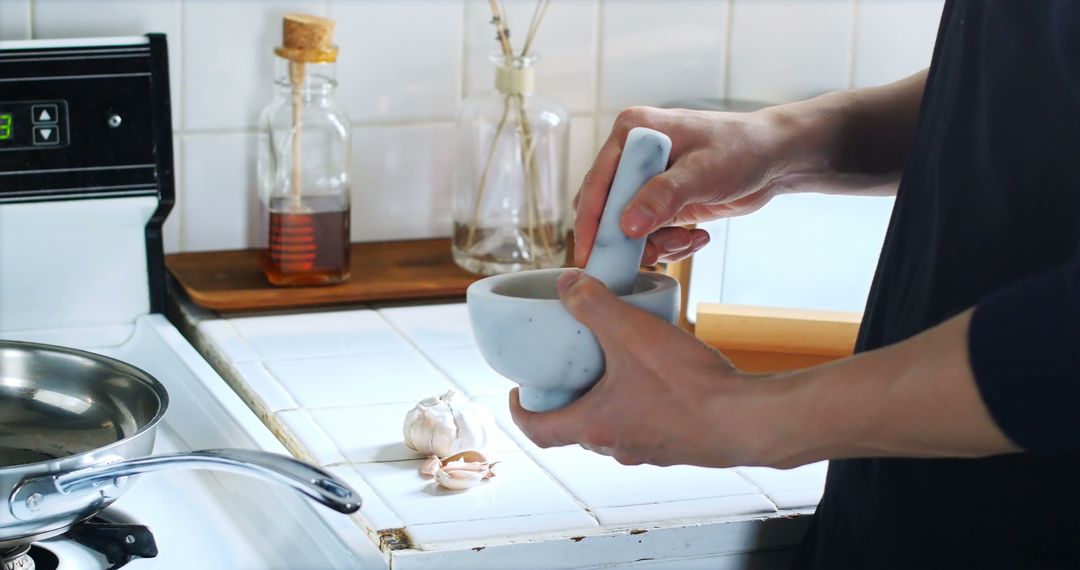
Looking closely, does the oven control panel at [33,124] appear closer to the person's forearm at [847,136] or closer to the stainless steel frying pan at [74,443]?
the stainless steel frying pan at [74,443]

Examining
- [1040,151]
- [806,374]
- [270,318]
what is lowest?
[270,318]


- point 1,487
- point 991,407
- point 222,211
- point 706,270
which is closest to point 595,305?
point 991,407

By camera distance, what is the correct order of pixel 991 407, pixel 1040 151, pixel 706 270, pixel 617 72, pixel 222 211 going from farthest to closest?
pixel 617 72 → pixel 222 211 → pixel 706 270 → pixel 1040 151 → pixel 991 407

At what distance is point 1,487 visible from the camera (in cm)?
73

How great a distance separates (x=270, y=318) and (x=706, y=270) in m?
0.40

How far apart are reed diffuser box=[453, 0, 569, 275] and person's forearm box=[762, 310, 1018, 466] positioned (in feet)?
2.36

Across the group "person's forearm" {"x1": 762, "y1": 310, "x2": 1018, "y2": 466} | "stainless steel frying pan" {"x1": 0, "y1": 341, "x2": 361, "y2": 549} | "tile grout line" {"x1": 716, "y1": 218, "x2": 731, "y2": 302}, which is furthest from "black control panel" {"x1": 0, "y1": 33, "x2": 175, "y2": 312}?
"person's forearm" {"x1": 762, "y1": 310, "x2": 1018, "y2": 466}

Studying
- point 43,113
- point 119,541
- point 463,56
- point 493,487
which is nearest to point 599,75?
point 463,56

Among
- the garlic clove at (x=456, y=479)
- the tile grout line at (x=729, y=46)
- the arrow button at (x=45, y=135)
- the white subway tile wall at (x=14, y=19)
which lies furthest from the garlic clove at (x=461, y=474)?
the tile grout line at (x=729, y=46)

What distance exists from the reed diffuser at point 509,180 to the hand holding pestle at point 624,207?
1.86 ft

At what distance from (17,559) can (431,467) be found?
26cm

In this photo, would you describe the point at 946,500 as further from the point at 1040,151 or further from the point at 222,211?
the point at 222,211

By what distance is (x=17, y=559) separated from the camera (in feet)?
2.65

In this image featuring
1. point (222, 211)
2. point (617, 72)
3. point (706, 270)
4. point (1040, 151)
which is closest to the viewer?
point (1040, 151)
